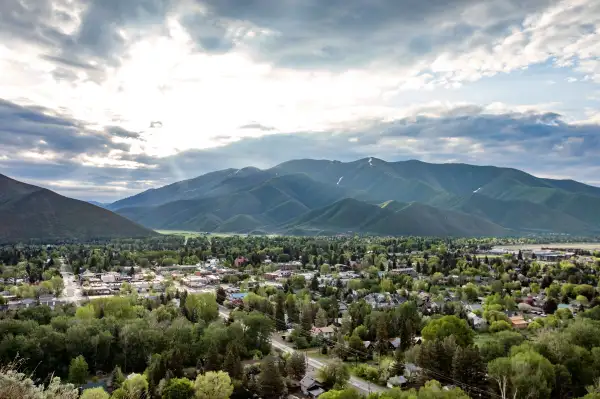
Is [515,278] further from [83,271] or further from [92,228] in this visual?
[92,228]

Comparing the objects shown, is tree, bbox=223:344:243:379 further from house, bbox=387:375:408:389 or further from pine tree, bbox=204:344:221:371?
house, bbox=387:375:408:389

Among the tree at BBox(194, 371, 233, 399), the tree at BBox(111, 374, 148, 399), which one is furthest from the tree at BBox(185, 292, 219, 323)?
the tree at BBox(194, 371, 233, 399)

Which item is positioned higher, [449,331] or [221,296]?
[449,331]

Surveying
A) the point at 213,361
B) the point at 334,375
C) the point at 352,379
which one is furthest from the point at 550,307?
the point at 213,361

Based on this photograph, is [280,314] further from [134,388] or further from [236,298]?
[134,388]

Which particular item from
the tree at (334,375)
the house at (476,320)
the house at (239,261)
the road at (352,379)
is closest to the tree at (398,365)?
the road at (352,379)

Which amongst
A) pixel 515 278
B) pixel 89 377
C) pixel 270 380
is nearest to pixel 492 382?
pixel 270 380
